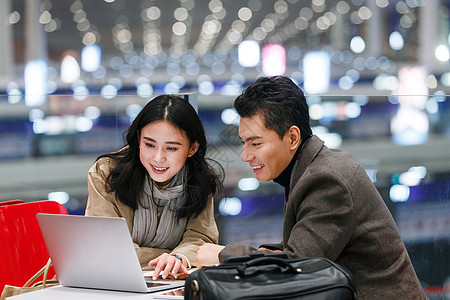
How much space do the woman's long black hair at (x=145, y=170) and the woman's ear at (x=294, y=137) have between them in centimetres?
56

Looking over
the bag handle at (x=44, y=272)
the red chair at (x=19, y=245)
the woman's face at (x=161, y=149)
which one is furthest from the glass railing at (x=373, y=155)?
the bag handle at (x=44, y=272)

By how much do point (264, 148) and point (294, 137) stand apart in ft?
0.32

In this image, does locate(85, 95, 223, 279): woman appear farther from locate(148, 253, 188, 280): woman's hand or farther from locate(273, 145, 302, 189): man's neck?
locate(273, 145, 302, 189): man's neck

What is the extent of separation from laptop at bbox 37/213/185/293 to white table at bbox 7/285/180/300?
0.02 m

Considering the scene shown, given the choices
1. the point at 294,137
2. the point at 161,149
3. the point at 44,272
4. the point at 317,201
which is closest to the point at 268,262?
the point at 317,201

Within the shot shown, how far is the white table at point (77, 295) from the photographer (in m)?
1.67

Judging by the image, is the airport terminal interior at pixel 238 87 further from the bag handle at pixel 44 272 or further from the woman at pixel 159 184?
the bag handle at pixel 44 272

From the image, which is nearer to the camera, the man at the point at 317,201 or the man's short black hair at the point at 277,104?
the man at the point at 317,201

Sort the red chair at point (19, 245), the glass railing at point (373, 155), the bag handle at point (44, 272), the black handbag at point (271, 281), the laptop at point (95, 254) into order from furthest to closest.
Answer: the glass railing at point (373, 155) → the red chair at point (19, 245) → the bag handle at point (44, 272) → the laptop at point (95, 254) → the black handbag at point (271, 281)

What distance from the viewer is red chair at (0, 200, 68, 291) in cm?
224

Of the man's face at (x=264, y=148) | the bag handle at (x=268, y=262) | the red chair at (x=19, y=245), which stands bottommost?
the red chair at (x=19, y=245)

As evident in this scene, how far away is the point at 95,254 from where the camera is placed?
1708 mm

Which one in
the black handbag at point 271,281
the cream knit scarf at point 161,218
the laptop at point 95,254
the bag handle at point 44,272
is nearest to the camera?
the black handbag at point 271,281

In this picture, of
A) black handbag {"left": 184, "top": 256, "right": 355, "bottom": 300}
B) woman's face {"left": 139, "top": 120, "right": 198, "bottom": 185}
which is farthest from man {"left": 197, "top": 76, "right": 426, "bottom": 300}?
woman's face {"left": 139, "top": 120, "right": 198, "bottom": 185}
